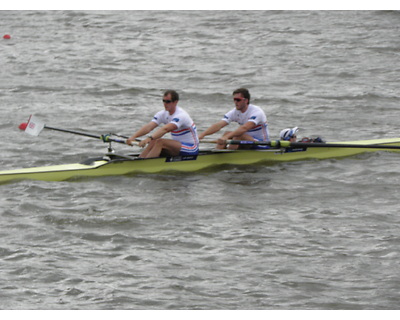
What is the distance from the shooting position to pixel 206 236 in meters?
13.5

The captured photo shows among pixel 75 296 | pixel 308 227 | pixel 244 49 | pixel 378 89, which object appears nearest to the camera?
pixel 75 296

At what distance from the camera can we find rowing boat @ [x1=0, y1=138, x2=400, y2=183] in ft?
52.3

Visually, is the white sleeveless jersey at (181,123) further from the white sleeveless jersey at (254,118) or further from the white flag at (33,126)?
the white flag at (33,126)

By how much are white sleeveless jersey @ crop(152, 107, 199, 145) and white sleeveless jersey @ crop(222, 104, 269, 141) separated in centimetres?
104

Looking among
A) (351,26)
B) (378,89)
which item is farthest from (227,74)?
(351,26)

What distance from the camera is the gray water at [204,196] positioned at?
11.6 m

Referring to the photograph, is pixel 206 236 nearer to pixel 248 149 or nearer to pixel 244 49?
pixel 248 149

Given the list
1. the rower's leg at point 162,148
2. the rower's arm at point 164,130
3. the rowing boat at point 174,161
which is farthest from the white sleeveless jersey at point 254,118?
the rower's arm at point 164,130

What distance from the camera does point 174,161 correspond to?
645 inches

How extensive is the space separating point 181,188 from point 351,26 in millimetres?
19495

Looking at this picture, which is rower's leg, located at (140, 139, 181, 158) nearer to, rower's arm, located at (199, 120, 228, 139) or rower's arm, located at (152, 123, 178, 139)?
rower's arm, located at (152, 123, 178, 139)

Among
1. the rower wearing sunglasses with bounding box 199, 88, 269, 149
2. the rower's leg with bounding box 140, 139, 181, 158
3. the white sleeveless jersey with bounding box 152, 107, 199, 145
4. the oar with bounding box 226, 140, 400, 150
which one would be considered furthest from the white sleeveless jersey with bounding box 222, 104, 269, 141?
the rower's leg with bounding box 140, 139, 181, 158

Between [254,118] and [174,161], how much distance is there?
1.84m

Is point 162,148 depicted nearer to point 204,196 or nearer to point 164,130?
point 164,130
